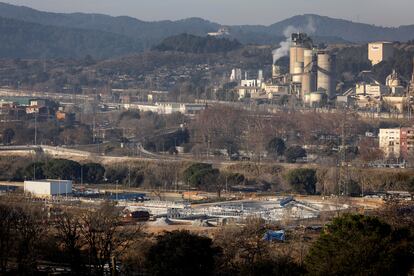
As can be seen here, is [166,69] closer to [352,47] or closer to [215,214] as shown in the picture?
[352,47]

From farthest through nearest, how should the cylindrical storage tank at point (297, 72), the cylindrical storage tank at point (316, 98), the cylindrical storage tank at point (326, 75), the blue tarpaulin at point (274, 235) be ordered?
1. the cylindrical storage tank at point (297, 72)
2. the cylindrical storage tank at point (326, 75)
3. the cylindrical storage tank at point (316, 98)
4. the blue tarpaulin at point (274, 235)

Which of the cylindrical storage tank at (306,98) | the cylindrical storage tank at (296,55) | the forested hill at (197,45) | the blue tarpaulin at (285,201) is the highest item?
the forested hill at (197,45)

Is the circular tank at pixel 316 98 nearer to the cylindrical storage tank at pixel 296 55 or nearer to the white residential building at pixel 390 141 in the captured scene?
the cylindrical storage tank at pixel 296 55

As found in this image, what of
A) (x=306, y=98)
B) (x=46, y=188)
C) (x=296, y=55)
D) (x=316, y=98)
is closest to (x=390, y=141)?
(x=46, y=188)

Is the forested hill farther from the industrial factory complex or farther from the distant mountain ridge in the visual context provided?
the distant mountain ridge

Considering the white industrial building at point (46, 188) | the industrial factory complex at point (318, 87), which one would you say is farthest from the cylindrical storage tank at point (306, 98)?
the white industrial building at point (46, 188)

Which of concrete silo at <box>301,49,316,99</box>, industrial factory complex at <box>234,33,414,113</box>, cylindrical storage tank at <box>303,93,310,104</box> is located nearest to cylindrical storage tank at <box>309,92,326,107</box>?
industrial factory complex at <box>234,33,414,113</box>

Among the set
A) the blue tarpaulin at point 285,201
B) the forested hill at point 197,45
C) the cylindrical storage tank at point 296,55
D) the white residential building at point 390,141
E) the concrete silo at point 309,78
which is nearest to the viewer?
the blue tarpaulin at point 285,201
